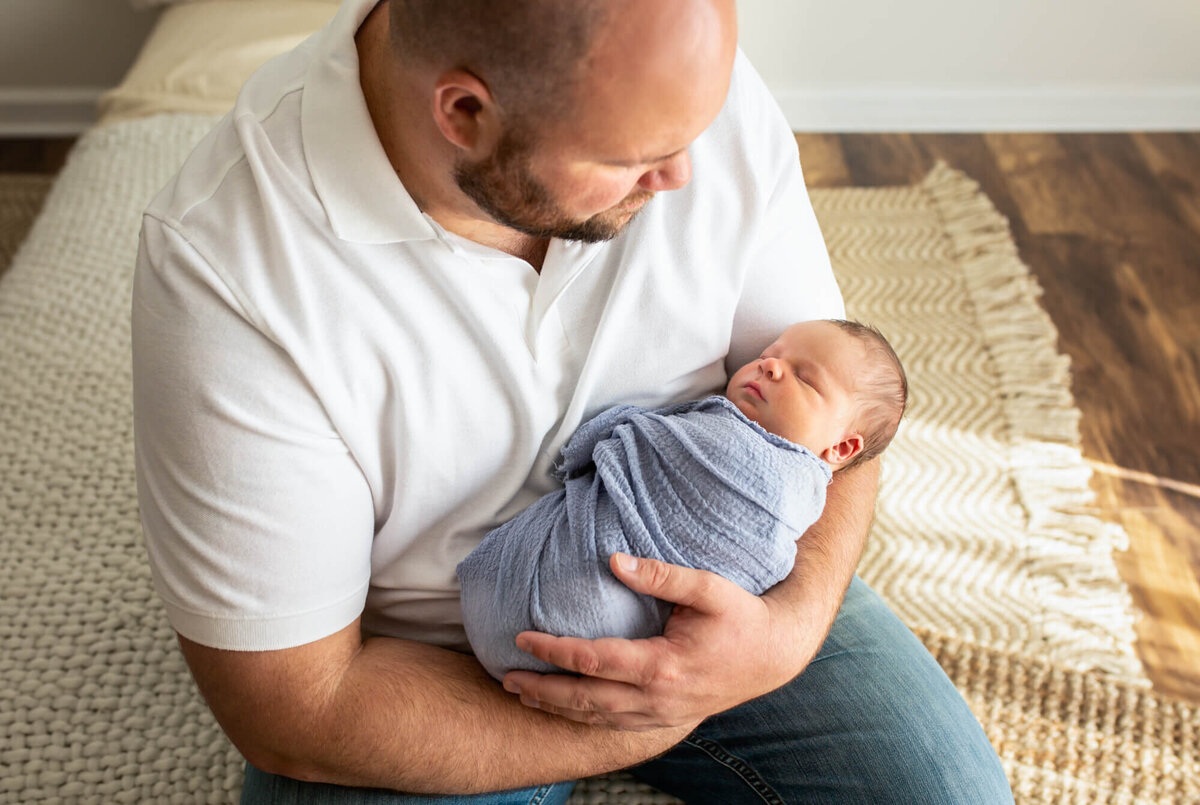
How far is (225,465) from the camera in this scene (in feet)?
2.64

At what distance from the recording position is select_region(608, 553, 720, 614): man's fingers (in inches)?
34.9

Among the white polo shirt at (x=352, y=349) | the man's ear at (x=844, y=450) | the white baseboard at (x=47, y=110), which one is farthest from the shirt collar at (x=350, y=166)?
the white baseboard at (x=47, y=110)

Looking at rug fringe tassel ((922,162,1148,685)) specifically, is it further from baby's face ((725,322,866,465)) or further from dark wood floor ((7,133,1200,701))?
baby's face ((725,322,866,465))

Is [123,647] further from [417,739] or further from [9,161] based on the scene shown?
[9,161]

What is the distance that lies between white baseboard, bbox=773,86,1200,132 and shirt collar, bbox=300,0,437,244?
211 cm

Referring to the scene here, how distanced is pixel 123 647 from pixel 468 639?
481 millimetres

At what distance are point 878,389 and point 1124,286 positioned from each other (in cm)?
150

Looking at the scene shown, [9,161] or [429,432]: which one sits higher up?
[429,432]

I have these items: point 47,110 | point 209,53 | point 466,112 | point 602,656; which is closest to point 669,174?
point 466,112

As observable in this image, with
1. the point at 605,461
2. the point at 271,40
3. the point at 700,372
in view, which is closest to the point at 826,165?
the point at 271,40

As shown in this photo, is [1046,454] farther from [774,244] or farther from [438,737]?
[438,737]

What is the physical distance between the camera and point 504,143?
804 millimetres

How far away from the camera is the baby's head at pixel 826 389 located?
1.02 meters

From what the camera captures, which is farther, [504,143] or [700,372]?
[700,372]
